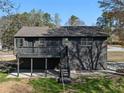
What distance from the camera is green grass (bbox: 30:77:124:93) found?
89.4ft

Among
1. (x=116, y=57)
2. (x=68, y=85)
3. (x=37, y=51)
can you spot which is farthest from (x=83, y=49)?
(x=116, y=57)

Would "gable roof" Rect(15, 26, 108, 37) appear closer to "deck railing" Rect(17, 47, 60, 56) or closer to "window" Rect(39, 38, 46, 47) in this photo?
"window" Rect(39, 38, 46, 47)

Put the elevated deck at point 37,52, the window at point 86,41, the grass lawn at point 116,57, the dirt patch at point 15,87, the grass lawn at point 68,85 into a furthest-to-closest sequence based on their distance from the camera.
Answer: the grass lawn at point 116,57
the window at point 86,41
the elevated deck at point 37,52
the grass lawn at point 68,85
the dirt patch at point 15,87

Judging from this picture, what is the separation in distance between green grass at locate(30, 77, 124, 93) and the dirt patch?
0.60m

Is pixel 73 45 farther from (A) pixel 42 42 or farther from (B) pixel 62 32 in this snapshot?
(A) pixel 42 42

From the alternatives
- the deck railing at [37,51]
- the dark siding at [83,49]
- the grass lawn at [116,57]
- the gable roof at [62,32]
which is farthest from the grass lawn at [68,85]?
the grass lawn at [116,57]

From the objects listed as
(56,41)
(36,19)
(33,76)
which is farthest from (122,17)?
(36,19)

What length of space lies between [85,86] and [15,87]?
20.3 feet

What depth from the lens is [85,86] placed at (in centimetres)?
2820

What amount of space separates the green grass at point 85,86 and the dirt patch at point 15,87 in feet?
1.97

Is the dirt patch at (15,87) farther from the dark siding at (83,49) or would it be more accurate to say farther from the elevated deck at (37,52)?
the dark siding at (83,49)

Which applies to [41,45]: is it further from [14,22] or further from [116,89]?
[14,22]

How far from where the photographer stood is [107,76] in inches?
1248

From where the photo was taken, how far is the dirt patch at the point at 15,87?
2692cm
